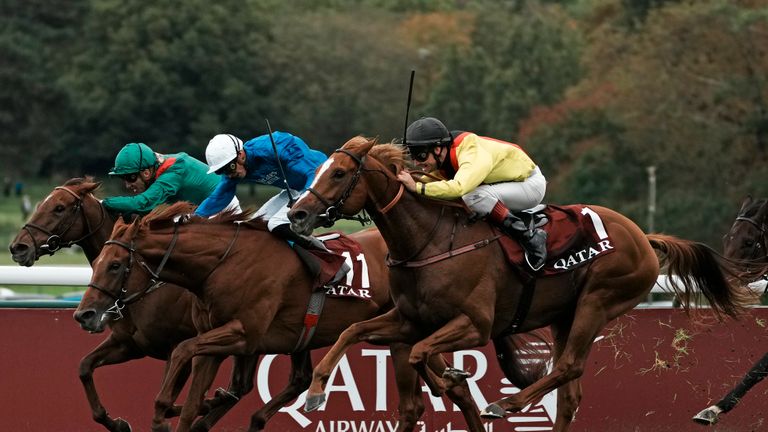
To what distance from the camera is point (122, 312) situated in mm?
8055

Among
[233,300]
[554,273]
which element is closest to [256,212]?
[233,300]

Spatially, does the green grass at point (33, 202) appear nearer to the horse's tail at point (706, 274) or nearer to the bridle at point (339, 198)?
the horse's tail at point (706, 274)

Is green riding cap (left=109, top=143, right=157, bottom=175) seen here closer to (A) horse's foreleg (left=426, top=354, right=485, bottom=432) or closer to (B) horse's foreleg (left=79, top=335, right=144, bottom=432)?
(B) horse's foreleg (left=79, top=335, right=144, bottom=432)

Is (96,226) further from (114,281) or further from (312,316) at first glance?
(312,316)

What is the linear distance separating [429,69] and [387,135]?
12.4 ft

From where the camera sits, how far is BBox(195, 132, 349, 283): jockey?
7949 mm

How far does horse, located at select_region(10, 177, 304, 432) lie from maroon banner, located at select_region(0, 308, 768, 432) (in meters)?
0.84

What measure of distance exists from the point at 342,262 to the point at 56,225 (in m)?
1.60

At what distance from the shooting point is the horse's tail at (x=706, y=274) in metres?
8.41

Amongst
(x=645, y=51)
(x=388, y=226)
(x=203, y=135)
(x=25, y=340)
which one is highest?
(x=388, y=226)

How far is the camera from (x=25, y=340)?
9156 mm

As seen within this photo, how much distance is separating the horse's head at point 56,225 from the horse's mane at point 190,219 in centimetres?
59

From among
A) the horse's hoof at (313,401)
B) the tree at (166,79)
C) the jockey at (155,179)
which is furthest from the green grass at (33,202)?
the horse's hoof at (313,401)

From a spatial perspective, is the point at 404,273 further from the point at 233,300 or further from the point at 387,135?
the point at 387,135
